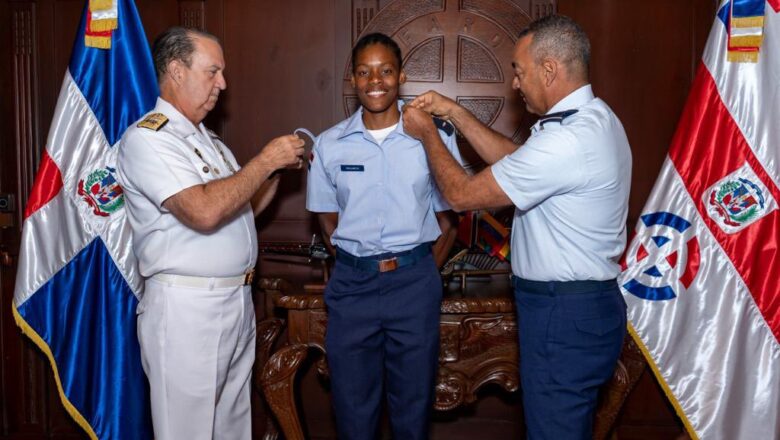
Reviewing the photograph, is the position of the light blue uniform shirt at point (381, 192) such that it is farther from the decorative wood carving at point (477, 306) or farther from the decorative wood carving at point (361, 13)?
the decorative wood carving at point (361, 13)

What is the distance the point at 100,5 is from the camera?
279cm

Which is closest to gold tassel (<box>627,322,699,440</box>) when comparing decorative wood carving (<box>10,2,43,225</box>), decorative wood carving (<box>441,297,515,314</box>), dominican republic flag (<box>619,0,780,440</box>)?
dominican republic flag (<box>619,0,780,440</box>)

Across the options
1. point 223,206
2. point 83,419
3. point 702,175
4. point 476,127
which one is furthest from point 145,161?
point 702,175

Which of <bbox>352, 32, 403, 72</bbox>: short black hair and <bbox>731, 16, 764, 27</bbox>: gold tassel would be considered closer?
<bbox>352, 32, 403, 72</bbox>: short black hair

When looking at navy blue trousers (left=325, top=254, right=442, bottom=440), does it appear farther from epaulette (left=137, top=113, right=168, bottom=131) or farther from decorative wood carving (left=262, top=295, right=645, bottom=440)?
epaulette (left=137, top=113, right=168, bottom=131)

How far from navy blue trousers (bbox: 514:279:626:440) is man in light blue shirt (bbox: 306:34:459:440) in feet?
1.60

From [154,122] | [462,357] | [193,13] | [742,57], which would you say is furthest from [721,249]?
[193,13]

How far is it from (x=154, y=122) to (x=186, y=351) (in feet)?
2.33

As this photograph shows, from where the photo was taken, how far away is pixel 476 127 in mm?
2436

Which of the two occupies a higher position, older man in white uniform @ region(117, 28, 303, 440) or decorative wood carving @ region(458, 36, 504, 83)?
decorative wood carving @ region(458, 36, 504, 83)

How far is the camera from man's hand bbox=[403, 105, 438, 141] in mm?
2219

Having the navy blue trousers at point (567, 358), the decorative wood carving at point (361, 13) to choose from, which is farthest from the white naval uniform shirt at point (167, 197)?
the decorative wood carving at point (361, 13)

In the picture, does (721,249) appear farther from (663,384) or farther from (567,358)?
(567,358)

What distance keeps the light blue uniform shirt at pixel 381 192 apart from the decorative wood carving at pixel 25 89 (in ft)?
5.42
